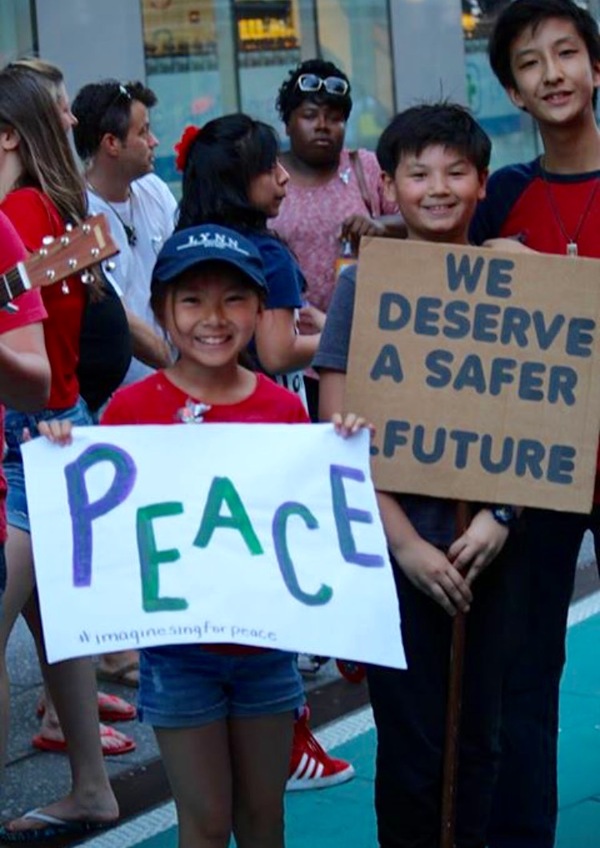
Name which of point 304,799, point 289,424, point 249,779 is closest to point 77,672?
point 304,799

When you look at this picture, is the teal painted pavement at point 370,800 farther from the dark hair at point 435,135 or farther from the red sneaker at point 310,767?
the dark hair at point 435,135

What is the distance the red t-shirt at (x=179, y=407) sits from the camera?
128 inches

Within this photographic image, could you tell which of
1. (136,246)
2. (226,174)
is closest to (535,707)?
(226,174)

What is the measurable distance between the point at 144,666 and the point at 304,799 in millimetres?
1475

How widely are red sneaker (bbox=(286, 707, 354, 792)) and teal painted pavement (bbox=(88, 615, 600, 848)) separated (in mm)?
26

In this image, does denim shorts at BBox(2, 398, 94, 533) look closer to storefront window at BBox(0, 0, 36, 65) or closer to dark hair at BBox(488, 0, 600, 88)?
dark hair at BBox(488, 0, 600, 88)

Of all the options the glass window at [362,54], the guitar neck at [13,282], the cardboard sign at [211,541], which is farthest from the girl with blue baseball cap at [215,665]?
the glass window at [362,54]

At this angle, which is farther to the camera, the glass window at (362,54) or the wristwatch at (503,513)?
the glass window at (362,54)

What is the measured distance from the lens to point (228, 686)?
3246 millimetres

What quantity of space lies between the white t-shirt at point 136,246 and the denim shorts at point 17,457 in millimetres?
1123

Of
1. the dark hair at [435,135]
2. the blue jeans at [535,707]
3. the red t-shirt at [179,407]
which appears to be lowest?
the blue jeans at [535,707]

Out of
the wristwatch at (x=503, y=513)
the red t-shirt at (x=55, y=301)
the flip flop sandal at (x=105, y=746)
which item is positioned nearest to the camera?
the wristwatch at (x=503, y=513)

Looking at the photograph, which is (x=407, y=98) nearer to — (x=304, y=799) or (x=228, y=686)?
(x=304, y=799)

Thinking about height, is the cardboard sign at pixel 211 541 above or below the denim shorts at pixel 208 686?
above
